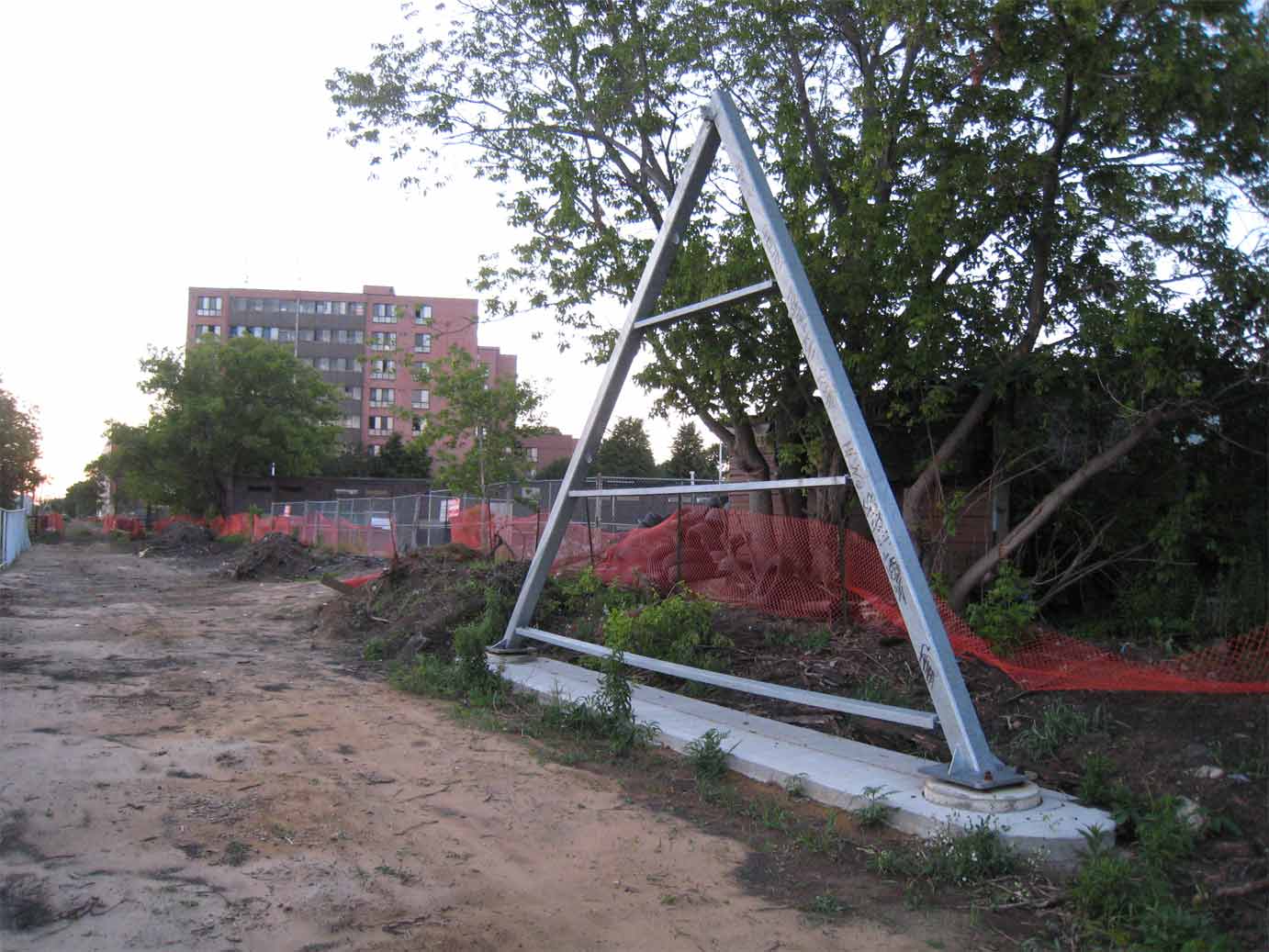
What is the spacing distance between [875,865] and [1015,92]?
7446 millimetres

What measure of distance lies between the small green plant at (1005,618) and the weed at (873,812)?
10.3 ft

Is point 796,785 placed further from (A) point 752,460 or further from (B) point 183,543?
(B) point 183,543

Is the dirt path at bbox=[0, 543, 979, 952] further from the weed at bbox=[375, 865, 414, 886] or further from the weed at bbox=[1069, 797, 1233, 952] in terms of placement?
the weed at bbox=[1069, 797, 1233, 952]

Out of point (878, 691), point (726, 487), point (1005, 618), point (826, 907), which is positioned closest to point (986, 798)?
point (826, 907)

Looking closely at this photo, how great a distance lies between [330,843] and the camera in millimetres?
4953

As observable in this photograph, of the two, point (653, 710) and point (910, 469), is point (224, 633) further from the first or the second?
point (910, 469)

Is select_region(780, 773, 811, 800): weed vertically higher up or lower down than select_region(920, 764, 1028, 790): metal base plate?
lower down

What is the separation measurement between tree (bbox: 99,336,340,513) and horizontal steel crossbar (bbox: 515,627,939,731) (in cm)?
4881

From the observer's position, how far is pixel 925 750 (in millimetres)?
6711

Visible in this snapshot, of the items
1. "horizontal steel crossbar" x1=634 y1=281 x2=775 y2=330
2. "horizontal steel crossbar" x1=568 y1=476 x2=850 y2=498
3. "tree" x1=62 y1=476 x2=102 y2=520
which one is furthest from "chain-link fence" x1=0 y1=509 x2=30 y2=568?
"tree" x1=62 y1=476 x2=102 y2=520

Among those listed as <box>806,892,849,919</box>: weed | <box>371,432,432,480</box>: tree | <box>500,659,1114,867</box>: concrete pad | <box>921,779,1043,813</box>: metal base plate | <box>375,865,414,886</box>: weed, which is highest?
<box>371,432,432,480</box>: tree

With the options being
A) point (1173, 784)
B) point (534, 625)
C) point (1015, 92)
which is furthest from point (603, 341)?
point (1173, 784)

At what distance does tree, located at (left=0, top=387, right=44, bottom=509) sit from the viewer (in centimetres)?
4544

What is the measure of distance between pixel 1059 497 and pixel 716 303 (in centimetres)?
388
